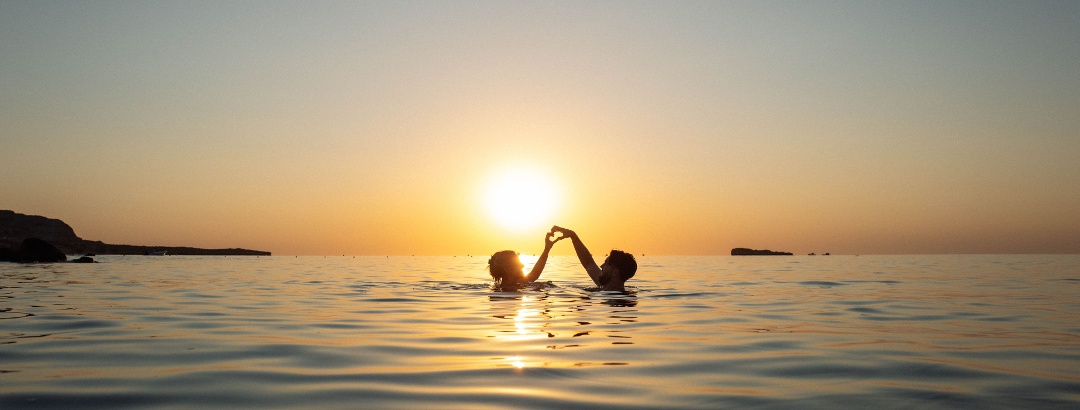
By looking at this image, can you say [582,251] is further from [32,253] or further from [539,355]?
[32,253]

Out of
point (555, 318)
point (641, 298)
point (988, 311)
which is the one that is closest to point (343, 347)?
point (555, 318)

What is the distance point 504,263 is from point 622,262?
2960 mm

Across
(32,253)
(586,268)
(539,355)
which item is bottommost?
(539,355)

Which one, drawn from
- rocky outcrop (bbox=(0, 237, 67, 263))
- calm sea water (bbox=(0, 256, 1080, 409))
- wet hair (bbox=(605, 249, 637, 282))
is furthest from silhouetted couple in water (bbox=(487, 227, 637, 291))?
rocky outcrop (bbox=(0, 237, 67, 263))

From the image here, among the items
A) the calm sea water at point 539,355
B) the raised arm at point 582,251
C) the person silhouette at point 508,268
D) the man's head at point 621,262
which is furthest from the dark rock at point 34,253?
the man's head at point 621,262

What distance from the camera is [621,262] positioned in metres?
17.4

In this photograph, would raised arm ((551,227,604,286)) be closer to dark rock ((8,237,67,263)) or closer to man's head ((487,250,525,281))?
man's head ((487,250,525,281))

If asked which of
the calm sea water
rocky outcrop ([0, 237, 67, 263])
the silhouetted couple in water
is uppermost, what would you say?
rocky outcrop ([0, 237, 67, 263])

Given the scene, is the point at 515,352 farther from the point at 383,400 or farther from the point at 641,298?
the point at 641,298

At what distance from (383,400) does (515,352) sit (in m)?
2.71

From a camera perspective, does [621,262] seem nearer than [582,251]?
No

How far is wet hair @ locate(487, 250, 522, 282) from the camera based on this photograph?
57.9ft

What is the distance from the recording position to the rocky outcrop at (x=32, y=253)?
169ft

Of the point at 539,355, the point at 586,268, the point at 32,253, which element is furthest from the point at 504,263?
the point at 32,253
